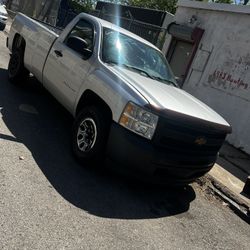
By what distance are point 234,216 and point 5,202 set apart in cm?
333

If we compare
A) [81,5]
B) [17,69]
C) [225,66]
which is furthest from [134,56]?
[81,5]

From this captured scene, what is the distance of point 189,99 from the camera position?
6012 mm

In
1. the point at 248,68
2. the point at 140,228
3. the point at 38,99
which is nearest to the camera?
the point at 140,228

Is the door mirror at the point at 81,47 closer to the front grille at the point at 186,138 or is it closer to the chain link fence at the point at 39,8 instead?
the front grille at the point at 186,138

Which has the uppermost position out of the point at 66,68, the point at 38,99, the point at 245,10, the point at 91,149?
the point at 245,10

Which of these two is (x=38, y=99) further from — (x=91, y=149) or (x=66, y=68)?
(x=91, y=149)

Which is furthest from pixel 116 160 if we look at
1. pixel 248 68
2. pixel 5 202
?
pixel 248 68

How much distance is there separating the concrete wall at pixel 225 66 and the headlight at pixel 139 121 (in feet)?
18.6

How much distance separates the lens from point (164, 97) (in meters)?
5.27

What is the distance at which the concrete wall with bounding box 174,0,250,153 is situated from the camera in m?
10.4

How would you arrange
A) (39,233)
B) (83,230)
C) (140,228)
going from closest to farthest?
(39,233)
(83,230)
(140,228)

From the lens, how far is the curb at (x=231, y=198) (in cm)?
607

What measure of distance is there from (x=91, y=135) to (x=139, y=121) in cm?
86

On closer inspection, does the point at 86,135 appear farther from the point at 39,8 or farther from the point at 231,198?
the point at 39,8
